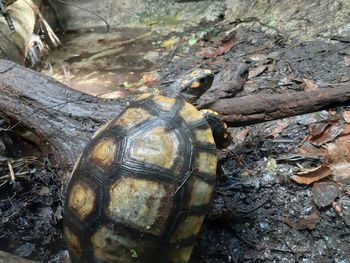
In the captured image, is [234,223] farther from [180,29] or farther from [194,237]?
[180,29]

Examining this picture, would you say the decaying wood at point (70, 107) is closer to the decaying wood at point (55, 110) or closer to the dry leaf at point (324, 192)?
the decaying wood at point (55, 110)

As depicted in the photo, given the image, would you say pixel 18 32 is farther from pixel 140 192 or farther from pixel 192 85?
pixel 140 192

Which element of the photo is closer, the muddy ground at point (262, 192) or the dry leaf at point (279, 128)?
the muddy ground at point (262, 192)

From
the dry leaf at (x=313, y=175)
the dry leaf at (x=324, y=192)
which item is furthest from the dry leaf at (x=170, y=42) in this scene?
the dry leaf at (x=324, y=192)

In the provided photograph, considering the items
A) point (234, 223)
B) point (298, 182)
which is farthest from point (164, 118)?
point (298, 182)

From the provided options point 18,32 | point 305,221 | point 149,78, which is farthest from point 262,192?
point 18,32

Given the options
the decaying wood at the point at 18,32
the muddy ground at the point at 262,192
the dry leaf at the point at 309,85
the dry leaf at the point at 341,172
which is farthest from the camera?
the decaying wood at the point at 18,32

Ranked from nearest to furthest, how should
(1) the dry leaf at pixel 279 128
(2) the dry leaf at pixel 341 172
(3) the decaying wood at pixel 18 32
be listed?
(2) the dry leaf at pixel 341 172, (1) the dry leaf at pixel 279 128, (3) the decaying wood at pixel 18 32

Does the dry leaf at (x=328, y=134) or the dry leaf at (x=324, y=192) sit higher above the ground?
the dry leaf at (x=328, y=134)

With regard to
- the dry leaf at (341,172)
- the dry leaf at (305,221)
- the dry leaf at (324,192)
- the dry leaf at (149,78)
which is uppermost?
the dry leaf at (341,172)
